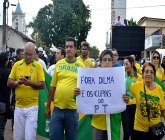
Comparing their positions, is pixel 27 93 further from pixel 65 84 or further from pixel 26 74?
pixel 65 84

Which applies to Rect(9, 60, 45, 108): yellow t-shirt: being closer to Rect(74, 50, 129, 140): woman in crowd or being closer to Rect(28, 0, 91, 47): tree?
Rect(74, 50, 129, 140): woman in crowd

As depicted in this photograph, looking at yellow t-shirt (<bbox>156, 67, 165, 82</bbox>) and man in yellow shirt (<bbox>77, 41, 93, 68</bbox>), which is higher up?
man in yellow shirt (<bbox>77, 41, 93, 68</bbox>)

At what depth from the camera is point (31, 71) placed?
6.75m

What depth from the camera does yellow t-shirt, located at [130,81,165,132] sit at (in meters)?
5.69

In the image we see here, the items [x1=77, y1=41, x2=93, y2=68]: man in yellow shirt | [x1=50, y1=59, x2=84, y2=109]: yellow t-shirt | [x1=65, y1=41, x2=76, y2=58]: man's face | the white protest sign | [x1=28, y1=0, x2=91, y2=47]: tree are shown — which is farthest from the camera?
[x1=28, y1=0, x2=91, y2=47]: tree

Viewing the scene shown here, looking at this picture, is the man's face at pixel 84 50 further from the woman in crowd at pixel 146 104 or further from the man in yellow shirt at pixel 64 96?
the woman in crowd at pixel 146 104

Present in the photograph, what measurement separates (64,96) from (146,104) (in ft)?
4.41

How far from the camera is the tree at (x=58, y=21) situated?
173ft

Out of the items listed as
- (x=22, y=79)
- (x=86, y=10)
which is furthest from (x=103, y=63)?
(x=86, y=10)

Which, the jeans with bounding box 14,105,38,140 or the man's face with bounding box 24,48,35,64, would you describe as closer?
the jeans with bounding box 14,105,38,140

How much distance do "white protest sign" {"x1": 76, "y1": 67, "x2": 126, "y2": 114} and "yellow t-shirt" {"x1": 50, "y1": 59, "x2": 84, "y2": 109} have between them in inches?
27.6

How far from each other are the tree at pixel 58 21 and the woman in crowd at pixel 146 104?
46870 millimetres

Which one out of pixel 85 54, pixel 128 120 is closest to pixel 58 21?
pixel 85 54

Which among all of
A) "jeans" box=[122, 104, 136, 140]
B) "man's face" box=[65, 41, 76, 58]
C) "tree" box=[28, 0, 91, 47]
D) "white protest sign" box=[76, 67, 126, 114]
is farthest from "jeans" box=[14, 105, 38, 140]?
"tree" box=[28, 0, 91, 47]
